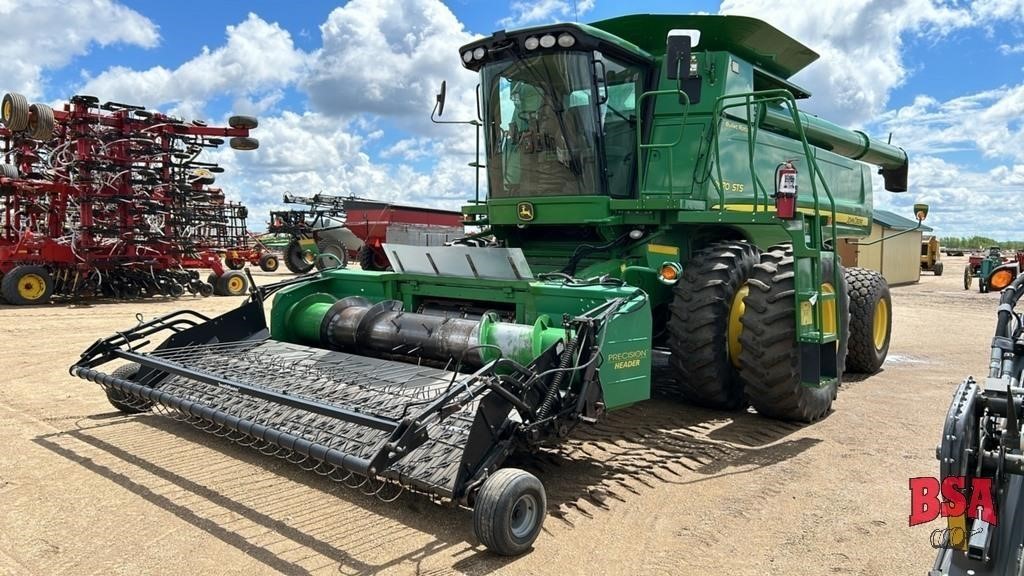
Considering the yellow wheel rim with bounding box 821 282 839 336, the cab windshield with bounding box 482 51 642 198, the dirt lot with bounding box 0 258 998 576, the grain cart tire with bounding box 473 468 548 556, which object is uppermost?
the cab windshield with bounding box 482 51 642 198

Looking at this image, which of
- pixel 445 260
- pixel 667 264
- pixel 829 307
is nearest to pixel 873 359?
pixel 829 307

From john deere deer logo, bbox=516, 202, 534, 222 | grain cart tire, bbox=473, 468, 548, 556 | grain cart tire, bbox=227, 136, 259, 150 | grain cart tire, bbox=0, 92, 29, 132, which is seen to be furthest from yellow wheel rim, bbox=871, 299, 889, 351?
grain cart tire, bbox=0, 92, 29, 132

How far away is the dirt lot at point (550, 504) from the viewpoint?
300cm

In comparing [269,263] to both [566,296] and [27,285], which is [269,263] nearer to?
[27,285]

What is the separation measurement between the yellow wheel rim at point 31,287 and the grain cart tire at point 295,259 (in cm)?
946

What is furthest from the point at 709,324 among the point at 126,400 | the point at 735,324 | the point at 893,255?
the point at 893,255

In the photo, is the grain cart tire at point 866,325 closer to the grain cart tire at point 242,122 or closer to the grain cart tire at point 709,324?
the grain cart tire at point 709,324

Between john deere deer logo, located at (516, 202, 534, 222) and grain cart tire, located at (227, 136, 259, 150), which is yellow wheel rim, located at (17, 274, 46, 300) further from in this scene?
john deere deer logo, located at (516, 202, 534, 222)

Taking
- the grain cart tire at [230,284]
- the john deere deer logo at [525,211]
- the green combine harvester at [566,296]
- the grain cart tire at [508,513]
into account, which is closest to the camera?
the grain cart tire at [508,513]

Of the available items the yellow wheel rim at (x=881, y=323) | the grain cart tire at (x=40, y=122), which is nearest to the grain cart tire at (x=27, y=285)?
the grain cart tire at (x=40, y=122)

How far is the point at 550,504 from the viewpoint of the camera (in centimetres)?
361

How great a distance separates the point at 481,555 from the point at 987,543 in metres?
1.79

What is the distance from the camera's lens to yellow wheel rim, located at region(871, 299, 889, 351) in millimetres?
7816

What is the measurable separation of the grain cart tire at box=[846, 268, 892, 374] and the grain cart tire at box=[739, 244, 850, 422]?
283cm
